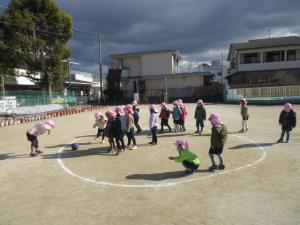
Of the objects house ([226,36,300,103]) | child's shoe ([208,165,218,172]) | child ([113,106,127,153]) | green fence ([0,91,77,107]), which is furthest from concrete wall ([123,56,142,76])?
child's shoe ([208,165,218,172])

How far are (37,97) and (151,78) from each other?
65.2ft

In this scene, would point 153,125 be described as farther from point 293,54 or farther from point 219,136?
point 293,54

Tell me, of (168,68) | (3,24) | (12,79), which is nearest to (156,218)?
(3,24)

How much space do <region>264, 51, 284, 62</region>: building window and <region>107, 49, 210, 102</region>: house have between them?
30.2 ft

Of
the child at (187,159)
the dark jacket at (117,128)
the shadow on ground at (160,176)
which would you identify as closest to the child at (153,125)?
the dark jacket at (117,128)

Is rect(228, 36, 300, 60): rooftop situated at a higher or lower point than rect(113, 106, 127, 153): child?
higher

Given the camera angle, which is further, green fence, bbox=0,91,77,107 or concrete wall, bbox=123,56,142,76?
concrete wall, bbox=123,56,142,76

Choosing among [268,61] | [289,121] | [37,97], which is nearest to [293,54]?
[268,61]

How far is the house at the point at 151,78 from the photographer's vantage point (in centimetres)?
4366

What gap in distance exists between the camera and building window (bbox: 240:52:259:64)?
43.9 m

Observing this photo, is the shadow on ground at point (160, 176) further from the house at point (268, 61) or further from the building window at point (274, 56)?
the building window at point (274, 56)

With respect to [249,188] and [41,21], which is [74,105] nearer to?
[41,21]

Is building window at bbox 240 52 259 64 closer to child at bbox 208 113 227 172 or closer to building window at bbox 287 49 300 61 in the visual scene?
building window at bbox 287 49 300 61

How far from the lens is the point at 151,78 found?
45500 mm
